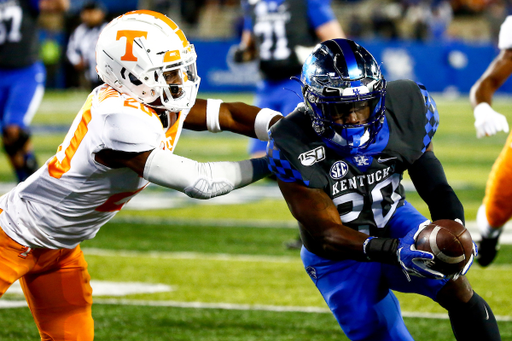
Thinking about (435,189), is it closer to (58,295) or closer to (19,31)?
(58,295)

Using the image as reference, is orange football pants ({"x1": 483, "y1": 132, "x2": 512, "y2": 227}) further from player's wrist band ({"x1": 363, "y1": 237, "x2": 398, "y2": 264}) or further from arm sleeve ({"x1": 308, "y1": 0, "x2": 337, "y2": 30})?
arm sleeve ({"x1": 308, "y1": 0, "x2": 337, "y2": 30})

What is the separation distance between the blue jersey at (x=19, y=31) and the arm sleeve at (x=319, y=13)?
284 centimetres

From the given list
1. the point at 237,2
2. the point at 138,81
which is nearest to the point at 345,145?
the point at 138,81

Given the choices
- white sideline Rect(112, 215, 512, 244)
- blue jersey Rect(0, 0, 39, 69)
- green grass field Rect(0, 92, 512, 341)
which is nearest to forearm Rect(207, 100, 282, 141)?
green grass field Rect(0, 92, 512, 341)

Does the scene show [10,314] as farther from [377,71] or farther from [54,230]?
[377,71]

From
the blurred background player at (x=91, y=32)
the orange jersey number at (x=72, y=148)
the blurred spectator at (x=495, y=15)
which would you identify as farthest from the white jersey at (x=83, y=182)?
the blurred spectator at (x=495, y=15)

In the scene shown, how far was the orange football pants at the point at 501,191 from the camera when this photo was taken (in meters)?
4.30

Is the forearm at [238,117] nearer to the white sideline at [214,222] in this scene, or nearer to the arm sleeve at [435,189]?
the arm sleeve at [435,189]

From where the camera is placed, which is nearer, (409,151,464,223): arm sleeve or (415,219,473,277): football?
(415,219,473,277): football

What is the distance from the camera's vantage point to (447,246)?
2.40 m

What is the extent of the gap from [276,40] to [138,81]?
141 inches

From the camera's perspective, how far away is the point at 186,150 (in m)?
11.6

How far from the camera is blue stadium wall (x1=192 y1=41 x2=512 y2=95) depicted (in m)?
20.1

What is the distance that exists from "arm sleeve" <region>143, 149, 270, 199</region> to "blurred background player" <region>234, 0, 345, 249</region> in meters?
3.30
